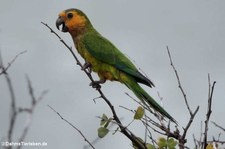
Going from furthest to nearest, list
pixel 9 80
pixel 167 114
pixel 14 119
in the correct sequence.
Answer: pixel 167 114 → pixel 9 80 → pixel 14 119

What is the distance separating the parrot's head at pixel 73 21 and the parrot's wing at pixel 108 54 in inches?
7.5

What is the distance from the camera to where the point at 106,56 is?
641 cm

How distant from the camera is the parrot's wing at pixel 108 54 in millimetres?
6055

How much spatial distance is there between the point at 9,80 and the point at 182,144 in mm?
1954

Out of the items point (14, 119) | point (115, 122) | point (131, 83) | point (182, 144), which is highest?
point (131, 83)

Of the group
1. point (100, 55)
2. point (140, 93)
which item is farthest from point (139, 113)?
point (100, 55)

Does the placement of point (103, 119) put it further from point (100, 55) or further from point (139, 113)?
point (100, 55)

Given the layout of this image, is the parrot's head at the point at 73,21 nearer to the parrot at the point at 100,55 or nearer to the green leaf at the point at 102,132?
the parrot at the point at 100,55

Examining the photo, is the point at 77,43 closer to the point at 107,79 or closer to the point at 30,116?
the point at 107,79

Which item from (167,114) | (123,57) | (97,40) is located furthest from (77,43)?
(167,114)

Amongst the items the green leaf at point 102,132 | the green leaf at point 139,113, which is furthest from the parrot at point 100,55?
the green leaf at point 102,132

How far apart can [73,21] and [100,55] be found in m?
0.91

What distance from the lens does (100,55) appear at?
251 inches

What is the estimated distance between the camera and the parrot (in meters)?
5.88
